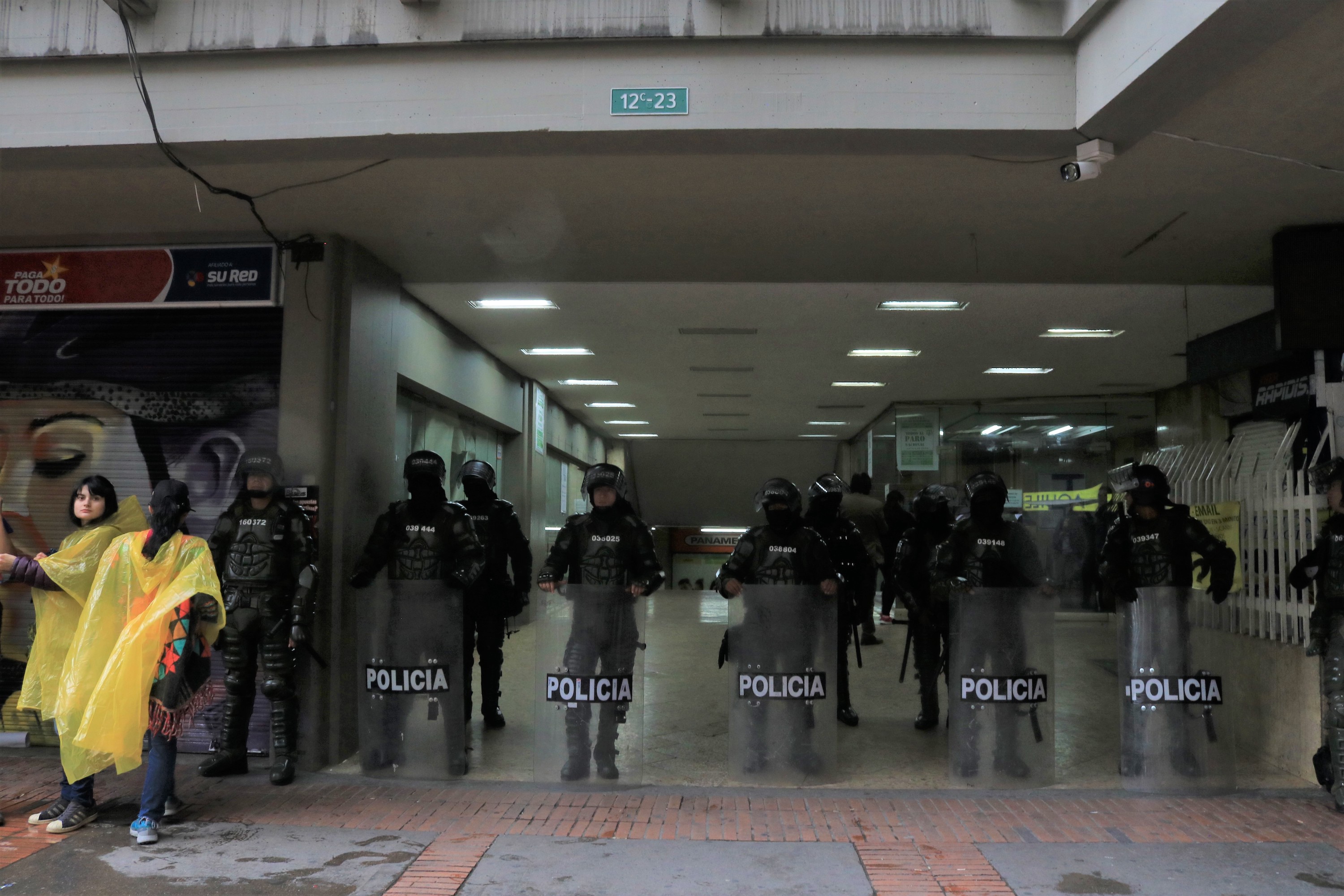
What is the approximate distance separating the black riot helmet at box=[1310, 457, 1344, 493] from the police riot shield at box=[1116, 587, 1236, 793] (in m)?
0.85

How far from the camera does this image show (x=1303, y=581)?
512 cm

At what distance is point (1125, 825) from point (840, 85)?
382cm

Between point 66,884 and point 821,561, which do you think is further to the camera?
point 821,561

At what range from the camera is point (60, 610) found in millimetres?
4555

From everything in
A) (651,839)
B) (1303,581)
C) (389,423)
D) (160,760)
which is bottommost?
(651,839)

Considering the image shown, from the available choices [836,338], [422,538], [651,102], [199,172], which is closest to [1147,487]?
[651,102]

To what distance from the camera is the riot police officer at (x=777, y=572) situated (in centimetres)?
538

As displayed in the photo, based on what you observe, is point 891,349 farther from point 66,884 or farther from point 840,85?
point 66,884

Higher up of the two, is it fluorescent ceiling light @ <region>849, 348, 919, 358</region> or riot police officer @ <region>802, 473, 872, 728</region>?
fluorescent ceiling light @ <region>849, 348, 919, 358</region>

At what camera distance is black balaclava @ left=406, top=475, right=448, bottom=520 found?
5773mm

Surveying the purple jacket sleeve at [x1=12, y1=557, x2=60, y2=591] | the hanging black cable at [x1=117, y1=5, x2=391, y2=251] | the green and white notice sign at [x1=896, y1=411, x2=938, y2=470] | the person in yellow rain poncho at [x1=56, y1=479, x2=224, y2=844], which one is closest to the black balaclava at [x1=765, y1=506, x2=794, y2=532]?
the hanging black cable at [x1=117, y1=5, x2=391, y2=251]

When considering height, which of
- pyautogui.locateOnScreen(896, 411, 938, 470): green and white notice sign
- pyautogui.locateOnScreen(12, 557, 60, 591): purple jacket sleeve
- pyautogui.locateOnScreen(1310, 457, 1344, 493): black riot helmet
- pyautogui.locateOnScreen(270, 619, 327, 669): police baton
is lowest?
pyautogui.locateOnScreen(270, 619, 327, 669): police baton

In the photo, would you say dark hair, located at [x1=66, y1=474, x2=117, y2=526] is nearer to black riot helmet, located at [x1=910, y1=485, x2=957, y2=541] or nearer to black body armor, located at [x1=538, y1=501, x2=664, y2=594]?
black body armor, located at [x1=538, y1=501, x2=664, y2=594]

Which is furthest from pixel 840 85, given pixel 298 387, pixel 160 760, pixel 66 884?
pixel 66 884
